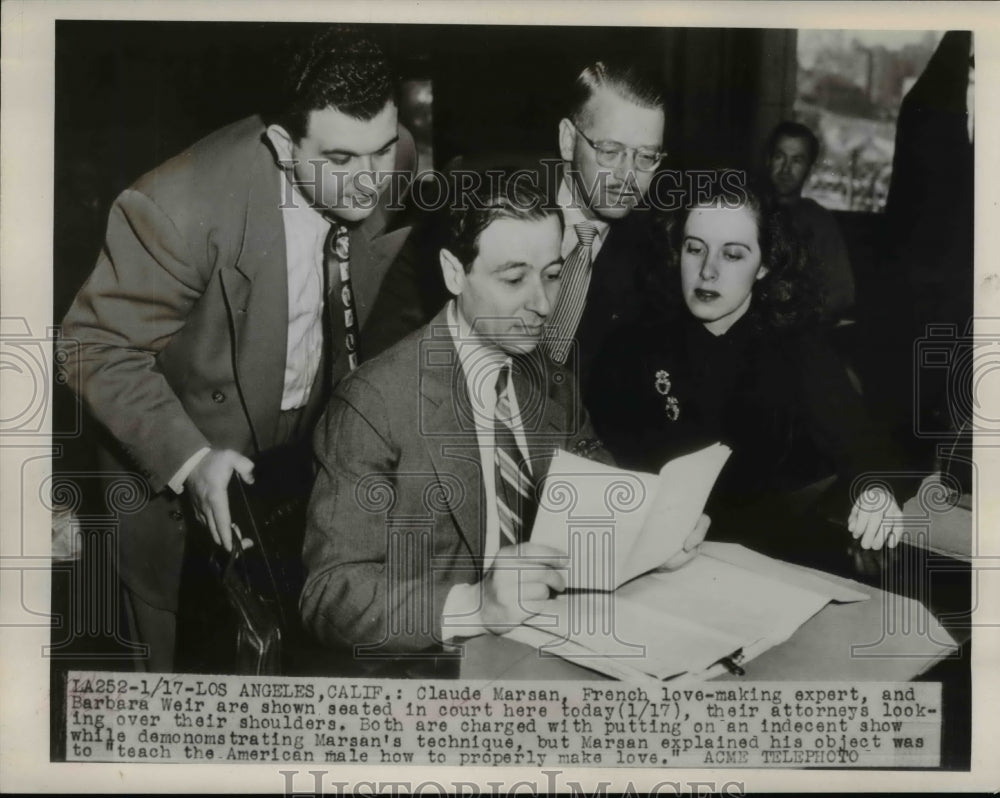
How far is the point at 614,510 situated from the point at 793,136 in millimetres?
1209

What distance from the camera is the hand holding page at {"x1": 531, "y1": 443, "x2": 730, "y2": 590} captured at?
11.4 ft

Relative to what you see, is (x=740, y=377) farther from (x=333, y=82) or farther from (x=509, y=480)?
(x=333, y=82)

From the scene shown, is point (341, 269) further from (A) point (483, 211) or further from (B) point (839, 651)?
(B) point (839, 651)

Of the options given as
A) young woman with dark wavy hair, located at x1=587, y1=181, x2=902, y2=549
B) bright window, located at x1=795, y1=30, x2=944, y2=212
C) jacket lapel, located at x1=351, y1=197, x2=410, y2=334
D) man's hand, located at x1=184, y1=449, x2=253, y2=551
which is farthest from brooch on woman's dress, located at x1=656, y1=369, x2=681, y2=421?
man's hand, located at x1=184, y1=449, x2=253, y2=551

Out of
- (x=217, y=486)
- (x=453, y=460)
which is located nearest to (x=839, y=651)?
(x=453, y=460)

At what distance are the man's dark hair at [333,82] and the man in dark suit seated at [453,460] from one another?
0.43 metres

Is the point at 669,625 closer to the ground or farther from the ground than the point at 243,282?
closer to the ground

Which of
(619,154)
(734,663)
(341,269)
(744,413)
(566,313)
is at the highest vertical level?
(619,154)

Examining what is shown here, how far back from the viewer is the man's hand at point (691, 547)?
3.50 m

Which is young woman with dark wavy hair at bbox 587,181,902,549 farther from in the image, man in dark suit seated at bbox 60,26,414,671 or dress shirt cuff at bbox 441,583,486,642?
man in dark suit seated at bbox 60,26,414,671

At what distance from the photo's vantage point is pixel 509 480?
11.4 ft

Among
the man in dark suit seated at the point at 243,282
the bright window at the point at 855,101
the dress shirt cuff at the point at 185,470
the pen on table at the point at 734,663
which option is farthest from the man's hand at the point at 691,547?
the dress shirt cuff at the point at 185,470

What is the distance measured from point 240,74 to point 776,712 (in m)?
2.42

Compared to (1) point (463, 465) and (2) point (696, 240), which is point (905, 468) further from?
(1) point (463, 465)
